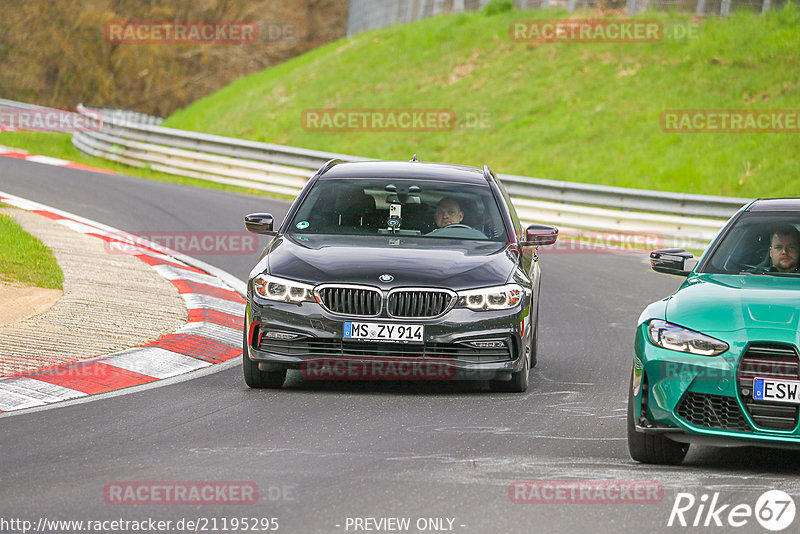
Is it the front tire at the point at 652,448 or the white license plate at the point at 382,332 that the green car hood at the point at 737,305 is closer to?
the front tire at the point at 652,448

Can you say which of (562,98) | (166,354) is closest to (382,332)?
(166,354)

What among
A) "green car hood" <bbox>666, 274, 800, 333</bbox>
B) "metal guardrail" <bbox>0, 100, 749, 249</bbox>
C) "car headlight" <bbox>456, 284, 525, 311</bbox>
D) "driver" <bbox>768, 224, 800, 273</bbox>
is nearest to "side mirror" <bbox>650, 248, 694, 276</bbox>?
"green car hood" <bbox>666, 274, 800, 333</bbox>

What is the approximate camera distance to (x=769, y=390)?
649cm

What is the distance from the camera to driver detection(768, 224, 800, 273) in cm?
798

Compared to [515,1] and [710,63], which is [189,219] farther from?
[515,1]

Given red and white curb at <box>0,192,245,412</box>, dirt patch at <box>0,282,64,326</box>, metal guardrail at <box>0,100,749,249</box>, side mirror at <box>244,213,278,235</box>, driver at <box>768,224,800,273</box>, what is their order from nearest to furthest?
driver at <box>768,224,800,273</box>
red and white curb at <box>0,192,245,412</box>
side mirror at <box>244,213,278,235</box>
dirt patch at <box>0,282,64,326</box>
metal guardrail at <box>0,100,749,249</box>

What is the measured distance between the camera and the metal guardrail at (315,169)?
70.2 feet

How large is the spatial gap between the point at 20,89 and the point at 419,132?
28473 mm

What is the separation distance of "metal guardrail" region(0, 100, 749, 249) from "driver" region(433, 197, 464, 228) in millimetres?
11438

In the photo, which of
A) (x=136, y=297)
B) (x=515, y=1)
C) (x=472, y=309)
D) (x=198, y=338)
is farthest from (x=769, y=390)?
(x=515, y=1)

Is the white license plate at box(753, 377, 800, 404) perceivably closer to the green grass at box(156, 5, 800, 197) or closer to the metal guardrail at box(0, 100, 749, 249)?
the metal guardrail at box(0, 100, 749, 249)

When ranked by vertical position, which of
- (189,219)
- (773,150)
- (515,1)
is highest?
(515,1)

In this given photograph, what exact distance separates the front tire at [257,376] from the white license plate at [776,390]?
364 cm

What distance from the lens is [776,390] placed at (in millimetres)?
6477
